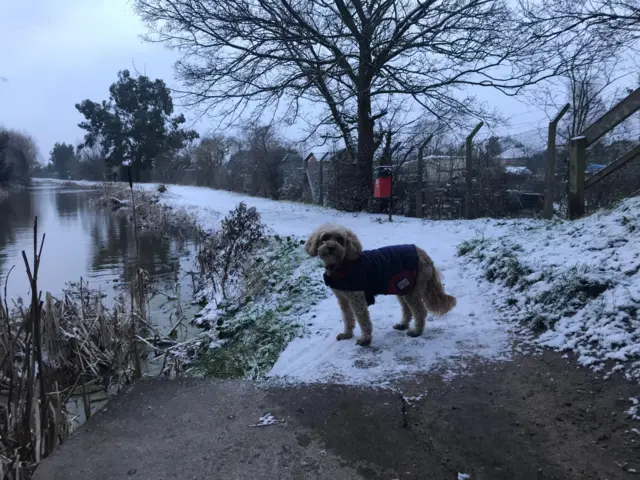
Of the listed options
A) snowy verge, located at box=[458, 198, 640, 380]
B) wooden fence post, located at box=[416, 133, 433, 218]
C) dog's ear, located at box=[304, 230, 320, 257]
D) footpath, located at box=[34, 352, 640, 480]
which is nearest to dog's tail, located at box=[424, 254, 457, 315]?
snowy verge, located at box=[458, 198, 640, 380]

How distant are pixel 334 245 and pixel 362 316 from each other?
0.80 metres

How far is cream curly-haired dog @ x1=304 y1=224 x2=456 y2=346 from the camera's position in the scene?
14.4ft

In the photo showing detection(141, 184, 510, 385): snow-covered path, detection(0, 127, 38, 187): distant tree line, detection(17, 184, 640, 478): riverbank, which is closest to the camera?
detection(17, 184, 640, 478): riverbank

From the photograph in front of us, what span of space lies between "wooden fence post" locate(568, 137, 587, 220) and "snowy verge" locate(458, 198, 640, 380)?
1.35 m

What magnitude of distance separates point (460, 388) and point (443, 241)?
5.44 metres

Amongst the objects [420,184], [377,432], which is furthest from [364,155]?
[377,432]

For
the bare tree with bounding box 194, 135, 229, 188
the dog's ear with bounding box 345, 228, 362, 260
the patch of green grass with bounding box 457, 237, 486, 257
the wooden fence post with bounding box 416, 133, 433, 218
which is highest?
the bare tree with bounding box 194, 135, 229, 188

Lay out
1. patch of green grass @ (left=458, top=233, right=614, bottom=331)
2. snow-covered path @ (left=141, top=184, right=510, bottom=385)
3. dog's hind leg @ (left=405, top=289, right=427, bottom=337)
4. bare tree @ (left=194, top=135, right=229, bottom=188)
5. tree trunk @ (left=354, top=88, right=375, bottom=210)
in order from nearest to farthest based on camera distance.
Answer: snow-covered path @ (left=141, top=184, right=510, bottom=385)
patch of green grass @ (left=458, top=233, right=614, bottom=331)
dog's hind leg @ (left=405, top=289, right=427, bottom=337)
tree trunk @ (left=354, top=88, right=375, bottom=210)
bare tree @ (left=194, top=135, right=229, bottom=188)

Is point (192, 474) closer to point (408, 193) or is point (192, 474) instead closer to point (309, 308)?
point (309, 308)

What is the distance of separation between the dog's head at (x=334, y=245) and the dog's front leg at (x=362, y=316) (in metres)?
0.39

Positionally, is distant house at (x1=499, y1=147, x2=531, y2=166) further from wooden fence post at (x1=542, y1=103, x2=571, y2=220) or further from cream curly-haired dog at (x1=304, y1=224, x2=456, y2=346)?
cream curly-haired dog at (x1=304, y1=224, x2=456, y2=346)

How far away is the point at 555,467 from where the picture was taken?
2520 millimetres

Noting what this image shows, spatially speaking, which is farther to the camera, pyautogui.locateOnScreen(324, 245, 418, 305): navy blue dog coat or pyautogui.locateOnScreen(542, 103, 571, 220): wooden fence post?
pyautogui.locateOnScreen(542, 103, 571, 220): wooden fence post

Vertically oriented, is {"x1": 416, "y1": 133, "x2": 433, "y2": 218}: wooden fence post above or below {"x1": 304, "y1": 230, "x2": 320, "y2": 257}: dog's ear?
above
